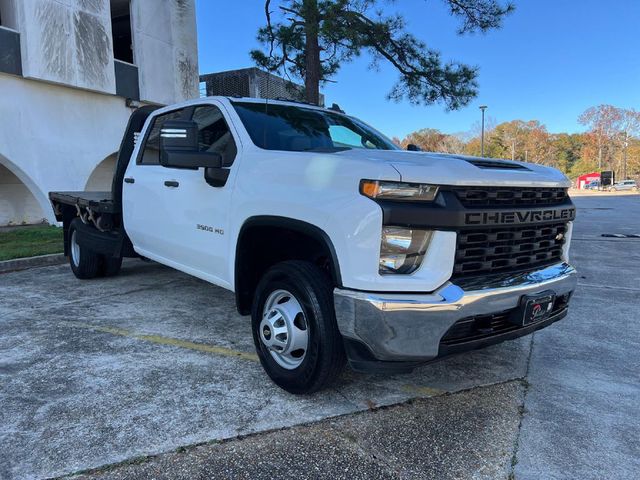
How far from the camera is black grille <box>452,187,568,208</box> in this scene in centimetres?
262

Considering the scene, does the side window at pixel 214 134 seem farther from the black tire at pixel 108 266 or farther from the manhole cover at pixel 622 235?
the manhole cover at pixel 622 235

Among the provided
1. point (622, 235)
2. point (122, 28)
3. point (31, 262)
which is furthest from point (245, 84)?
point (622, 235)

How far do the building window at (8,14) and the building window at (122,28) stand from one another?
A: 3.85m

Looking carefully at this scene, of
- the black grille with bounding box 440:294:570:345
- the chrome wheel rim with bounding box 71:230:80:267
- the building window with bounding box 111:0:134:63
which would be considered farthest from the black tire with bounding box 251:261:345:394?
the building window with bounding box 111:0:134:63

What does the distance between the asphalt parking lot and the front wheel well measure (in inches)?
23.9

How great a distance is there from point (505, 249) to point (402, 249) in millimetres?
745

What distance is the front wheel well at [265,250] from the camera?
3076 millimetres

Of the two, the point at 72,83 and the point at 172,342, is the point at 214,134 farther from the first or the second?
the point at 72,83

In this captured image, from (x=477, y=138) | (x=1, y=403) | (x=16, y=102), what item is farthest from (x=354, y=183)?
(x=477, y=138)

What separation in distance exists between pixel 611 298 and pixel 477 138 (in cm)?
7892

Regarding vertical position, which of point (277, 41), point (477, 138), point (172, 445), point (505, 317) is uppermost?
point (477, 138)

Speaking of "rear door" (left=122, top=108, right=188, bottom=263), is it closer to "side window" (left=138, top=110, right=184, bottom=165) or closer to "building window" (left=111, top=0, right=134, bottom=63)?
"side window" (left=138, top=110, right=184, bottom=165)

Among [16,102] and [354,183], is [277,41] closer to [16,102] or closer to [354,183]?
[16,102]

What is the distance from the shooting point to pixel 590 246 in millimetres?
9867
